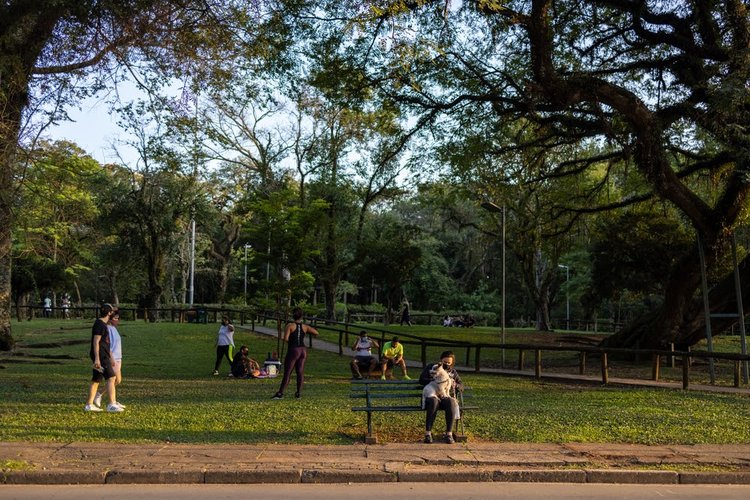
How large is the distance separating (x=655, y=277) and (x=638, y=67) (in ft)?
44.1

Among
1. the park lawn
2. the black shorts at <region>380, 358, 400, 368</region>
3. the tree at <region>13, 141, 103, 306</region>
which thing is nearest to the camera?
the park lawn

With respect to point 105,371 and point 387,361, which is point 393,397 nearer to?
point 105,371

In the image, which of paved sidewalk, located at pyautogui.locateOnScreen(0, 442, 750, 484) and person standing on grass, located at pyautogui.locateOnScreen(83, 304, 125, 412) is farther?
person standing on grass, located at pyautogui.locateOnScreen(83, 304, 125, 412)

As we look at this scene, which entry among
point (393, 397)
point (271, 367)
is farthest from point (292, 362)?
point (271, 367)

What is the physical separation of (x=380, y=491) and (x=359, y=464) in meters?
0.78

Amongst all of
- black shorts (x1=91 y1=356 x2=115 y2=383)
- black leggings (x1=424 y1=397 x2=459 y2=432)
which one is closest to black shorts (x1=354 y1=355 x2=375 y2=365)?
black shorts (x1=91 y1=356 x2=115 y2=383)

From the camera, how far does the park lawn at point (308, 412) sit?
9.07m

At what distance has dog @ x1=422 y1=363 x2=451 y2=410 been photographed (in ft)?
29.0

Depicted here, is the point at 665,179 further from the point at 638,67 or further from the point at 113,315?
the point at 113,315

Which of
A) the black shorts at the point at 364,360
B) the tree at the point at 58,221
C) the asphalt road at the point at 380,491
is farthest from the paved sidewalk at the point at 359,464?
the tree at the point at 58,221

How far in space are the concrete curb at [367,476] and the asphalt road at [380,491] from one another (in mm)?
98

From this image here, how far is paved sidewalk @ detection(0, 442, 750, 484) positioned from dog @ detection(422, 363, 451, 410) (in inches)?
26.0

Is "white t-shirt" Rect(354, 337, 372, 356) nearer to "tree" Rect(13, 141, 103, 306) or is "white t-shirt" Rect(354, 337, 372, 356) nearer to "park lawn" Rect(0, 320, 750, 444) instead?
"park lawn" Rect(0, 320, 750, 444)

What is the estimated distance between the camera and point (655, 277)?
28859 millimetres
